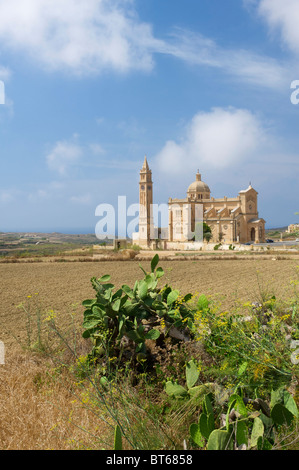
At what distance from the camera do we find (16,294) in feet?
49.6

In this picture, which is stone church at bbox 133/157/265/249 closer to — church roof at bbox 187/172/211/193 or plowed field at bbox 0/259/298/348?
church roof at bbox 187/172/211/193

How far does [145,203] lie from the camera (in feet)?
238

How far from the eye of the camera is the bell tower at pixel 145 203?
69.4m

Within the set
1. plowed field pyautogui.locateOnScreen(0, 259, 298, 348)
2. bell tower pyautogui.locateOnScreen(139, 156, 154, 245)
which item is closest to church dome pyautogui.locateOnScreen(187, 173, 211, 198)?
bell tower pyautogui.locateOnScreen(139, 156, 154, 245)

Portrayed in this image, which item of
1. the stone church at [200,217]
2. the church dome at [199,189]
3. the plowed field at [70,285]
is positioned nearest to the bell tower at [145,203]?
the stone church at [200,217]

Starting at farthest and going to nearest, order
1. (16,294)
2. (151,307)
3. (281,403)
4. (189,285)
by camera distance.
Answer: (189,285) → (16,294) → (151,307) → (281,403)

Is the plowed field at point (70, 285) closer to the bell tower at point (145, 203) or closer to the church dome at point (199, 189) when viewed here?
the bell tower at point (145, 203)

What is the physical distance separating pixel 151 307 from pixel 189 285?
12202mm

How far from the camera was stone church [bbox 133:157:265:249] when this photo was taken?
60344 millimetres
